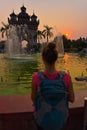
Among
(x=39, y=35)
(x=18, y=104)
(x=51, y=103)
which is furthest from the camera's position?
(x=39, y=35)

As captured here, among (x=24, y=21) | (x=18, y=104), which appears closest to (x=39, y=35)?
(x=24, y=21)

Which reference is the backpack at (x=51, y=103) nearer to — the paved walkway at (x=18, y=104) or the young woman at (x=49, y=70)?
the young woman at (x=49, y=70)

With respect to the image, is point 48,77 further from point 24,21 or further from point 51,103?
point 24,21

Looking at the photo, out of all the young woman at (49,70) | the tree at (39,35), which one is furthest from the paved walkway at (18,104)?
the tree at (39,35)

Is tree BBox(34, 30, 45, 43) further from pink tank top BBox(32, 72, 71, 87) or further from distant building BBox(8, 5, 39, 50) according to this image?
pink tank top BBox(32, 72, 71, 87)

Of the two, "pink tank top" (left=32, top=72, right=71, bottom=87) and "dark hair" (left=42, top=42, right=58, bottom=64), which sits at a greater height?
"dark hair" (left=42, top=42, right=58, bottom=64)

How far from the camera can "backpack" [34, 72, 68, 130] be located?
141 inches

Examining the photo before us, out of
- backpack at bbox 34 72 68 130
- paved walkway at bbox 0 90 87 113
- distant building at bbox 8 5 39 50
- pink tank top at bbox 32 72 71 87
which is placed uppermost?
distant building at bbox 8 5 39 50

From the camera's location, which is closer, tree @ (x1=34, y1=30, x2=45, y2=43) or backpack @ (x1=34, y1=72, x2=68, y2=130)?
backpack @ (x1=34, y1=72, x2=68, y2=130)

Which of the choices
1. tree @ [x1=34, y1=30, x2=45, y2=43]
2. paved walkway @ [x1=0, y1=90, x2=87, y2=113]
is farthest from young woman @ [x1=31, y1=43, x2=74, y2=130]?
tree @ [x1=34, y1=30, x2=45, y2=43]

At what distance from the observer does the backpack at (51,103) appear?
3.59 metres

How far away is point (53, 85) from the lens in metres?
3.62

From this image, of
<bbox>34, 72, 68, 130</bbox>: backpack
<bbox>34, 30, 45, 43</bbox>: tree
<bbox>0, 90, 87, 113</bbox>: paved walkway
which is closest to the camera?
<bbox>34, 72, 68, 130</bbox>: backpack

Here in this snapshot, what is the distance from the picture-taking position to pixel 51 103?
3596 millimetres
